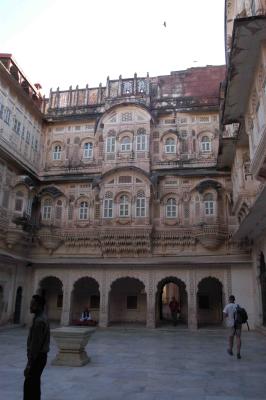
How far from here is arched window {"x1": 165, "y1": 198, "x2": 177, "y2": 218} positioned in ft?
61.8

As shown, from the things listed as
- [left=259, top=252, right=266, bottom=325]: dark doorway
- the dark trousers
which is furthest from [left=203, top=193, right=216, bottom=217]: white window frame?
the dark trousers

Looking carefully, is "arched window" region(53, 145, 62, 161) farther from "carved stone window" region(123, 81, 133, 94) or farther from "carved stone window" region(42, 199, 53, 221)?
"carved stone window" region(123, 81, 133, 94)

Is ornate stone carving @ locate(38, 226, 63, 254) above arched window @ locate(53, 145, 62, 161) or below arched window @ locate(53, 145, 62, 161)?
below

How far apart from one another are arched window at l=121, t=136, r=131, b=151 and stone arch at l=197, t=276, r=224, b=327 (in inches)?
330

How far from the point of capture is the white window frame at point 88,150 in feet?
68.3

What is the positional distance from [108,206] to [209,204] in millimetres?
5152

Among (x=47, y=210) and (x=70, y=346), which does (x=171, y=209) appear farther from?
(x=70, y=346)

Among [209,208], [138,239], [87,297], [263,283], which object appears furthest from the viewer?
[87,297]

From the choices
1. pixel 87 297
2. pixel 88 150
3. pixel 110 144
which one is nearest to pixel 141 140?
pixel 110 144

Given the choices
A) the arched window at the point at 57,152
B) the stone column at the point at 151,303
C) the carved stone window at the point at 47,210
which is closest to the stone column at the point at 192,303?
the stone column at the point at 151,303

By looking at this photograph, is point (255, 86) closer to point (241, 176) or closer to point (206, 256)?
point (241, 176)

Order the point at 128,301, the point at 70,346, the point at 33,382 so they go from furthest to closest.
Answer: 1. the point at 128,301
2. the point at 70,346
3. the point at 33,382

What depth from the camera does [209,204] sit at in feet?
60.7

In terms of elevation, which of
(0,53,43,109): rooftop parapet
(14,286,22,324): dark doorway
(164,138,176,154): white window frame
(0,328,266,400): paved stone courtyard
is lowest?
(0,328,266,400): paved stone courtyard
